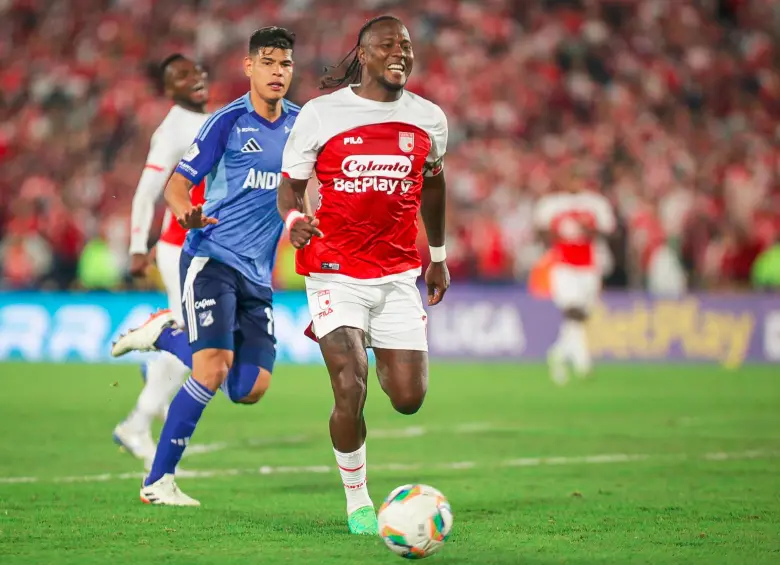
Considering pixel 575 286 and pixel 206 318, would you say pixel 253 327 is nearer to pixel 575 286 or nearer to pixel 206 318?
pixel 206 318

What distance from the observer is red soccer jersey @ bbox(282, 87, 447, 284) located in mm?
6539

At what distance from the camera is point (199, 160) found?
7410 millimetres

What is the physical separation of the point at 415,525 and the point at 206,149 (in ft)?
9.36

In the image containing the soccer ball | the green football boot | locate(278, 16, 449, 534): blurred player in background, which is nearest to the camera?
the soccer ball

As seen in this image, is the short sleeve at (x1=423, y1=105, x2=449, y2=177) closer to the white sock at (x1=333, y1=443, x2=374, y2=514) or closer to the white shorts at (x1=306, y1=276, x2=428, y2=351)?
the white shorts at (x1=306, y1=276, x2=428, y2=351)

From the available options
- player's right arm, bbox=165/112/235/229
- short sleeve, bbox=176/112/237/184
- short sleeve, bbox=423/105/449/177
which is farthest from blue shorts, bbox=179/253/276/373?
short sleeve, bbox=423/105/449/177

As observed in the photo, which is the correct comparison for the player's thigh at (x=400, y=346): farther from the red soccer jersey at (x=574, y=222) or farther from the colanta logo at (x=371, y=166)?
the red soccer jersey at (x=574, y=222)

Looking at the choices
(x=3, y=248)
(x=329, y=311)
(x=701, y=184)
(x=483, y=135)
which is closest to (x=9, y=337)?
(x=3, y=248)

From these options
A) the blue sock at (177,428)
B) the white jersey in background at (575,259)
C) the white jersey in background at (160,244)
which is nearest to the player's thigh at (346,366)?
the blue sock at (177,428)

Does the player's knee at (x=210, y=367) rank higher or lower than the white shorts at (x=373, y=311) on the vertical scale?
lower

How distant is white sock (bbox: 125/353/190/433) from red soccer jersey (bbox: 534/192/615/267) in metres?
8.98

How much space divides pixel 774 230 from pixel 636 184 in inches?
99.1

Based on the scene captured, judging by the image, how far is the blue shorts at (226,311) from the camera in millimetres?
7359

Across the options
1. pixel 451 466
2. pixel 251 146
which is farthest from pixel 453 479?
pixel 251 146
